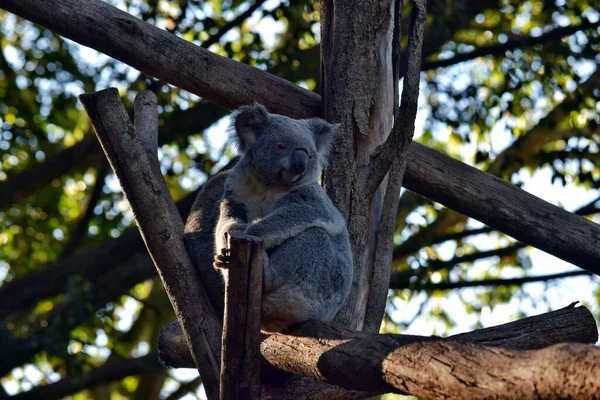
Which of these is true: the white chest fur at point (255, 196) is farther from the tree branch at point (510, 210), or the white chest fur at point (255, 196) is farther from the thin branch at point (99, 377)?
the thin branch at point (99, 377)

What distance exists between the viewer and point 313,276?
4.19 metres

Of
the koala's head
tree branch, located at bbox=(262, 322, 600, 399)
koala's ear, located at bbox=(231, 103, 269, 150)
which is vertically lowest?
tree branch, located at bbox=(262, 322, 600, 399)

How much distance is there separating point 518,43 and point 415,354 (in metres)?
5.80

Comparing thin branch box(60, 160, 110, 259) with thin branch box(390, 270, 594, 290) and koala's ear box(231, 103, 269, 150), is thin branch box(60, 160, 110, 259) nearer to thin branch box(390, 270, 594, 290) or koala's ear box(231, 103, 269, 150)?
thin branch box(390, 270, 594, 290)

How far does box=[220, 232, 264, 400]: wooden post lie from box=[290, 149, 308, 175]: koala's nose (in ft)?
3.36

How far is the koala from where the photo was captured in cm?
411

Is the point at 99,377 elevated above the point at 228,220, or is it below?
above

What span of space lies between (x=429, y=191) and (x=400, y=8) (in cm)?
125

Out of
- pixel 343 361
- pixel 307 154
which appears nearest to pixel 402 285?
pixel 307 154

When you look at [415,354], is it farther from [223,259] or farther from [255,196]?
[255,196]

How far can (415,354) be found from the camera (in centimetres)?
288

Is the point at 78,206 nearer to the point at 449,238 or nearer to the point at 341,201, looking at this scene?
the point at 449,238

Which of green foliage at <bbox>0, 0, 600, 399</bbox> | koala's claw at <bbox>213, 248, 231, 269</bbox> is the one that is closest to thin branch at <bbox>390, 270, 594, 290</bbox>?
green foliage at <bbox>0, 0, 600, 399</bbox>

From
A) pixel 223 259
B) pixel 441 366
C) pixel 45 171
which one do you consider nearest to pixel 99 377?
pixel 45 171
